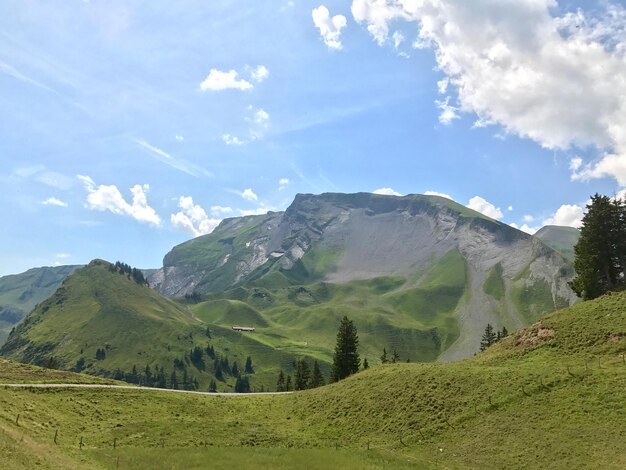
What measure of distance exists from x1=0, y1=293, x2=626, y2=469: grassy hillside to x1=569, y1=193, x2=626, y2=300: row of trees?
12.2 m

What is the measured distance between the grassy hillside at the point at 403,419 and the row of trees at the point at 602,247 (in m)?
12.2

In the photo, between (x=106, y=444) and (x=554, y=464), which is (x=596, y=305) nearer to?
(x=554, y=464)

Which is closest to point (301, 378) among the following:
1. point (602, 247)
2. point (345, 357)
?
point (345, 357)

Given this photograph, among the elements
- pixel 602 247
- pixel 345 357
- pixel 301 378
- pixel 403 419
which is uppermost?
pixel 602 247

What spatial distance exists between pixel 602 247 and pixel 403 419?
1863 inches

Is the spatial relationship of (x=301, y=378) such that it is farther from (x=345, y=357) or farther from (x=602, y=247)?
(x=602, y=247)

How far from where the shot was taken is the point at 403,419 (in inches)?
1923

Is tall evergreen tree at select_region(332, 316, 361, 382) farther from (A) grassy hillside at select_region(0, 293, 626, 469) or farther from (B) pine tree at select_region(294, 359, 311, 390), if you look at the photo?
(A) grassy hillside at select_region(0, 293, 626, 469)

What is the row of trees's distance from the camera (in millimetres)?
71500

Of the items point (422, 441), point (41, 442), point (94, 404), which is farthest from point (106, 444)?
point (422, 441)

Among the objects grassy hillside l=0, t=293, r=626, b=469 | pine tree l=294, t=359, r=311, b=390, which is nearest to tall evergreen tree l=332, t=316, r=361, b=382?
pine tree l=294, t=359, r=311, b=390

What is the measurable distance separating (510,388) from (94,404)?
Result: 48.8 meters

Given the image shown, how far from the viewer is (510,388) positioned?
4709 cm

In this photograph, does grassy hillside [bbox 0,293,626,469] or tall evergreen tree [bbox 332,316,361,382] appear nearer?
grassy hillside [bbox 0,293,626,469]
